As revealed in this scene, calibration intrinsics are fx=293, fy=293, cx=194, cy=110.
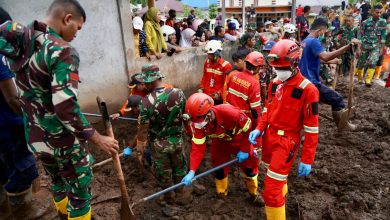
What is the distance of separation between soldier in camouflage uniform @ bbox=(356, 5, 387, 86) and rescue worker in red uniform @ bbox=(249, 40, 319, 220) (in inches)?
279

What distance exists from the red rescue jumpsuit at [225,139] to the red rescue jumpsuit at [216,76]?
202 cm

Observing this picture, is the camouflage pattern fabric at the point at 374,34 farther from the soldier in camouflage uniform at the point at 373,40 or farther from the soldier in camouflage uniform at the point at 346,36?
the soldier in camouflage uniform at the point at 346,36

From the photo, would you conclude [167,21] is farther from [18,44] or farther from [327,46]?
[18,44]

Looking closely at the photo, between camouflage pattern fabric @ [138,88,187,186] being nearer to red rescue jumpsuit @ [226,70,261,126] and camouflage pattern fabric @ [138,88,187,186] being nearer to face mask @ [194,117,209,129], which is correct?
face mask @ [194,117,209,129]

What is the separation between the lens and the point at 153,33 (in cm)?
693

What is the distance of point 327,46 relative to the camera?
1057 cm

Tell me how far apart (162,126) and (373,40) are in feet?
26.5

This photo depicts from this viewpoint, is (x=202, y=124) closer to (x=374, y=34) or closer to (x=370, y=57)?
(x=370, y=57)

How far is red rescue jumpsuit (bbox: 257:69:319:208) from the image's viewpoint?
10.8 feet

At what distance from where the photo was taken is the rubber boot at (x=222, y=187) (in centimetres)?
449

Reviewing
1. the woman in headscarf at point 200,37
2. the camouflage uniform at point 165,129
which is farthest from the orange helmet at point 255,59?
the woman in headscarf at point 200,37

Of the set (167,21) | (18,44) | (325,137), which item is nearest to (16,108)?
(18,44)

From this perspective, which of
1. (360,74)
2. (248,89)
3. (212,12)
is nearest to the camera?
(248,89)

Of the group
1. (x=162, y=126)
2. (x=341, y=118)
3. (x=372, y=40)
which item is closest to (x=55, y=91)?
(x=162, y=126)
